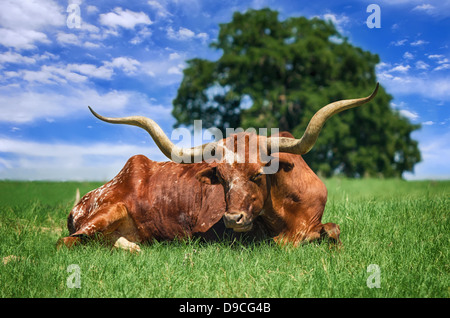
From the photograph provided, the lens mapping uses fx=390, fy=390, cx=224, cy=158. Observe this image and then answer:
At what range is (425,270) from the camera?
3.97m

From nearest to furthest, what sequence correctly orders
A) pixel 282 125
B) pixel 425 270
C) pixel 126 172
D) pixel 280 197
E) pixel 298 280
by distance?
1. pixel 298 280
2. pixel 425 270
3. pixel 280 197
4. pixel 126 172
5. pixel 282 125

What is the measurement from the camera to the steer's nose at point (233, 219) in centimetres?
397

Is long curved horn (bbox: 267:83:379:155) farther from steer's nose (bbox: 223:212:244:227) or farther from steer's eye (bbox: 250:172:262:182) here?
steer's nose (bbox: 223:212:244:227)

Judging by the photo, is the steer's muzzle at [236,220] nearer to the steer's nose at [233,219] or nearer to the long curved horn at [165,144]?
the steer's nose at [233,219]

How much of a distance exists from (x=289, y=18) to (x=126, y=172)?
21877 millimetres

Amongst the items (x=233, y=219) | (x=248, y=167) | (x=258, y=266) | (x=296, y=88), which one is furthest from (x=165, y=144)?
(x=296, y=88)

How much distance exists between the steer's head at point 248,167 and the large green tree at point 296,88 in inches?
665

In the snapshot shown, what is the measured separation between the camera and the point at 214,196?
17.9 ft

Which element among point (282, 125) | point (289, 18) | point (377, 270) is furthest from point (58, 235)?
point (289, 18)

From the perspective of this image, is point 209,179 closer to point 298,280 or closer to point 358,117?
point 298,280

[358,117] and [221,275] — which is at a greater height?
[358,117]

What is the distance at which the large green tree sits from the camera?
22547 mm

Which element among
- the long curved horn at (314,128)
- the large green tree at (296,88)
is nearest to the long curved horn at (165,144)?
the long curved horn at (314,128)

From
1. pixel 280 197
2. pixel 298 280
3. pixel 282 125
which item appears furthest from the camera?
pixel 282 125
